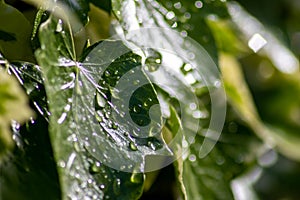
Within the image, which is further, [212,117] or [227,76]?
[227,76]

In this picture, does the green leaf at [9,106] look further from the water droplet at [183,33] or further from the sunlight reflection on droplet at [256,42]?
the sunlight reflection on droplet at [256,42]

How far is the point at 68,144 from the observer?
0.31m

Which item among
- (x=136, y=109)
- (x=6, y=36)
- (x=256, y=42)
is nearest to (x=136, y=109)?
(x=136, y=109)

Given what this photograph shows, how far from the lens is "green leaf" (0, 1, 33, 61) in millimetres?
376

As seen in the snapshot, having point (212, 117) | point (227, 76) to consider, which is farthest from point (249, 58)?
point (212, 117)

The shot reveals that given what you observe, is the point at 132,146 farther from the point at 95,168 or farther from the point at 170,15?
the point at 170,15

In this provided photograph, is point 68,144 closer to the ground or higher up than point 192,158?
higher up

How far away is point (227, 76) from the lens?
64 centimetres

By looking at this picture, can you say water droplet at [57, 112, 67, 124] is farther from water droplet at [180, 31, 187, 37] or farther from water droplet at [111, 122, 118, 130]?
water droplet at [180, 31, 187, 37]

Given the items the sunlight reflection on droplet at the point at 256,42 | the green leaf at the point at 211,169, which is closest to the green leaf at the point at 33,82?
the green leaf at the point at 211,169

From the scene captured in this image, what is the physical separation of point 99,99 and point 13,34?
3.1 inches

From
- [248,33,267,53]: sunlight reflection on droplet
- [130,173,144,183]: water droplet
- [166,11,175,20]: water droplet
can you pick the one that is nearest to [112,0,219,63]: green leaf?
[166,11,175,20]: water droplet

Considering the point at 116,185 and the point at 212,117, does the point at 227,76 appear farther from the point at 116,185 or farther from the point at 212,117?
the point at 116,185

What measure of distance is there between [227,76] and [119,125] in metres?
0.32
